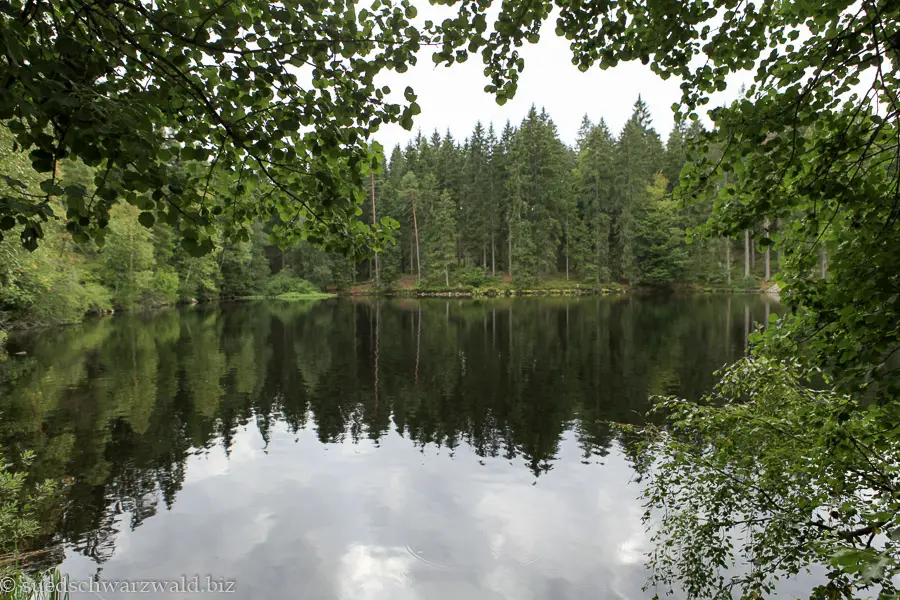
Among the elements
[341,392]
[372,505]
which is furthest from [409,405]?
[372,505]

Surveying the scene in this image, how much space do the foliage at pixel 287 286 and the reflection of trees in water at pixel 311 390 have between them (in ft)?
117

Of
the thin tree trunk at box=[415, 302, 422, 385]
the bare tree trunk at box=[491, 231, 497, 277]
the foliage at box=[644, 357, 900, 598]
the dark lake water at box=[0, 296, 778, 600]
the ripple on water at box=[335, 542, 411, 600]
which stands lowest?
the ripple on water at box=[335, 542, 411, 600]

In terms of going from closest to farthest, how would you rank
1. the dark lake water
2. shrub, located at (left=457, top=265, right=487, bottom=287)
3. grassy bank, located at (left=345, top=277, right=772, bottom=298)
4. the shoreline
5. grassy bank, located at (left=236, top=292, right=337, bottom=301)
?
1. the dark lake water
2. the shoreline
3. grassy bank, located at (left=345, top=277, right=772, bottom=298)
4. shrub, located at (left=457, top=265, right=487, bottom=287)
5. grassy bank, located at (left=236, top=292, right=337, bottom=301)

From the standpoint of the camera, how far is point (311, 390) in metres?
17.1

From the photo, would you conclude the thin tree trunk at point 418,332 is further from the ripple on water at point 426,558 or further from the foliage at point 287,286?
the foliage at point 287,286

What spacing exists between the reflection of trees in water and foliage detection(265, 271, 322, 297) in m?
35.8

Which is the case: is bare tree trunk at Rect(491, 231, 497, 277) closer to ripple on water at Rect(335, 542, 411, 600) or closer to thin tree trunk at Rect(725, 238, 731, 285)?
thin tree trunk at Rect(725, 238, 731, 285)

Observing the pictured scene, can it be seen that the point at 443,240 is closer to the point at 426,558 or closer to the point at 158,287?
the point at 158,287

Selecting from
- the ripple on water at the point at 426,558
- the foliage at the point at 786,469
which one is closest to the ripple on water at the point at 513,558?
the ripple on water at the point at 426,558

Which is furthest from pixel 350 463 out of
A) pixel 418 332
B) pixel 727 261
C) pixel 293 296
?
pixel 727 261

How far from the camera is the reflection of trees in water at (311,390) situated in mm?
10523

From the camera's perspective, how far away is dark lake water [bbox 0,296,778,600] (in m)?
7.19

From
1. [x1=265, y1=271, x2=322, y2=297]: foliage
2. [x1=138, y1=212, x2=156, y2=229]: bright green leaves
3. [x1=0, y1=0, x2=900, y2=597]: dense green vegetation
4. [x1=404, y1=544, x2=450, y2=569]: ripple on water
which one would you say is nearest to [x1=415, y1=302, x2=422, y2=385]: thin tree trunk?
[x1=404, y1=544, x2=450, y2=569]: ripple on water

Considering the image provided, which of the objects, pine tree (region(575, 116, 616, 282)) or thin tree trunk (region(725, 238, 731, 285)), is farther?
pine tree (region(575, 116, 616, 282))
